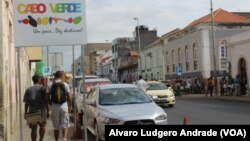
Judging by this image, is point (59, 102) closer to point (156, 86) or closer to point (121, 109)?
point (121, 109)

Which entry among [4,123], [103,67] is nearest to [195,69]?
[4,123]

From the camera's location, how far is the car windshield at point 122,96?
12.9 meters

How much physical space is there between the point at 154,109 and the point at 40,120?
282 centimetres

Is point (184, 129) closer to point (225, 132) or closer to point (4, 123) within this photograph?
point (225, 132)

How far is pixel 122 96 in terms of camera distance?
13.3 m

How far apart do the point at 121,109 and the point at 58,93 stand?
165cm

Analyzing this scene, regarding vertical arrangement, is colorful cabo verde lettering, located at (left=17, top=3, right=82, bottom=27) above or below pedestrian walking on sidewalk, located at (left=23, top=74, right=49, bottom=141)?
above

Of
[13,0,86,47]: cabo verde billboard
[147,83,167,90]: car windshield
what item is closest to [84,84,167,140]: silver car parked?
[13,0,86,47]: cabo verde billboard

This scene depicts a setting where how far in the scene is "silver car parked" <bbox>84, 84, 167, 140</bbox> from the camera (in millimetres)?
11336

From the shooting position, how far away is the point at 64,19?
938cm

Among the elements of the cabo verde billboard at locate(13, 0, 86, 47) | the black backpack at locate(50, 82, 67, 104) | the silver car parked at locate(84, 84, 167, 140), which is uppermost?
the cabo verde billboard at locate(13, 0, 86, 47)

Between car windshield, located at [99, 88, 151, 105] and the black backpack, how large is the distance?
1.65m

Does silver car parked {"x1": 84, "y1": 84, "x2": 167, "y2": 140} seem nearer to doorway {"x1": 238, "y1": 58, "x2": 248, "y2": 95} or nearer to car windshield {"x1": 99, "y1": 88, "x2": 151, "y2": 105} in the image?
car windshield {"x1": 99, "y1": 88, "x2": 151, "y2": 105}

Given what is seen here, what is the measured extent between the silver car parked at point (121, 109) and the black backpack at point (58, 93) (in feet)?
3.76
